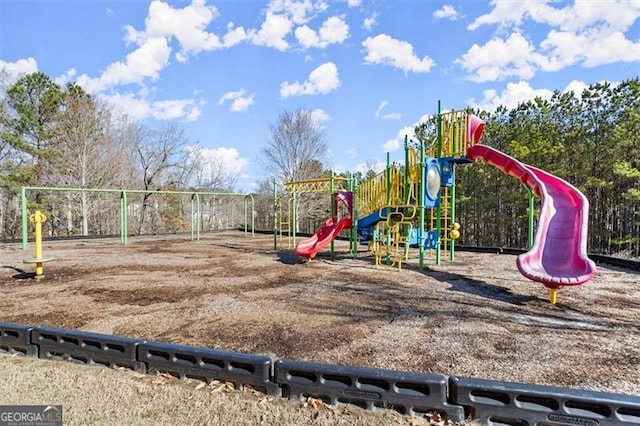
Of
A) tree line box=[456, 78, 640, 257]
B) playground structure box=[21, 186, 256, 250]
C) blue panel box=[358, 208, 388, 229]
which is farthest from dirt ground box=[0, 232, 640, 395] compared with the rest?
playground structure box=[21, 186, 256, 250]

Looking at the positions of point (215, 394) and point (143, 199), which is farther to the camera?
point (143, 199)

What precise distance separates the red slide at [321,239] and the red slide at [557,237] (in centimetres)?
395

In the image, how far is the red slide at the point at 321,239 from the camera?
26.9 ft

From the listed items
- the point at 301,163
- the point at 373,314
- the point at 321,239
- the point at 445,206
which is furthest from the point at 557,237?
the point at 301,163

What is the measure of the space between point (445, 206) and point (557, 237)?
2.87 metres

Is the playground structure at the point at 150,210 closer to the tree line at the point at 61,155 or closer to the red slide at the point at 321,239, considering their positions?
the tree line at the point at 61,155

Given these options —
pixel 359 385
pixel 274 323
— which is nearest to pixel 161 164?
pixel 274 323

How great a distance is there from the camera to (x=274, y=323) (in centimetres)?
376

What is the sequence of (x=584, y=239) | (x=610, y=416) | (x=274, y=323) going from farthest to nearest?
(x=584, y=239), (x=274, y=323), (x=610, y=416)

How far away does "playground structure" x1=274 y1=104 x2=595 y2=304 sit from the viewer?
203 inches

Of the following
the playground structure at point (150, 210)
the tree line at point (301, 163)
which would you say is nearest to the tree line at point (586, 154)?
the tree line at point (301, 163)

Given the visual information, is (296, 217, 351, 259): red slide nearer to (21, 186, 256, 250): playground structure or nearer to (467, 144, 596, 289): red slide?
(467, 144, 596, 289): red slide

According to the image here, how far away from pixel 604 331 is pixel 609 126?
35.9 feet

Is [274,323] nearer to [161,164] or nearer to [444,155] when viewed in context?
[444,155]
